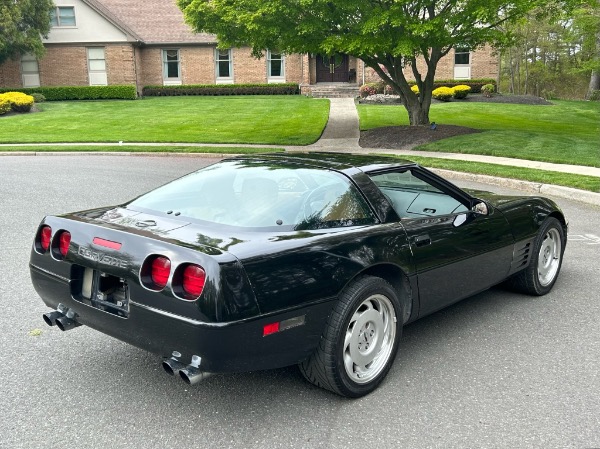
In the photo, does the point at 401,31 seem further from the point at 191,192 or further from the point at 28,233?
the point at 191,192

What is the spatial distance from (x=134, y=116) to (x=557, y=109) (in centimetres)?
2002

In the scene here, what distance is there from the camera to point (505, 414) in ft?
10.8

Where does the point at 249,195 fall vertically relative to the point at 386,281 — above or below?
above

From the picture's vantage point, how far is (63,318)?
3650 mm

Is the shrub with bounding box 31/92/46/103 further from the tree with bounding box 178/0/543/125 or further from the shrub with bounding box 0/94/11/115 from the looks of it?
the tree with bounding box 178/0/543/125

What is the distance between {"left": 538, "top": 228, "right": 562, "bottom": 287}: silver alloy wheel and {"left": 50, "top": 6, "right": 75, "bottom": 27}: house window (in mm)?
36204

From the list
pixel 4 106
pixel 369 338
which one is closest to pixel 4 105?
pixel 4 106

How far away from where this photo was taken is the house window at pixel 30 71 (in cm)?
3588

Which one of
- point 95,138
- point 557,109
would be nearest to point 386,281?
point 95,138

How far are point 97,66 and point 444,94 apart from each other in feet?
69.1

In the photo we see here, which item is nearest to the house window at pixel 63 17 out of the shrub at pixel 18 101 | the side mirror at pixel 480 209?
→ the shrub at pixel 18 101

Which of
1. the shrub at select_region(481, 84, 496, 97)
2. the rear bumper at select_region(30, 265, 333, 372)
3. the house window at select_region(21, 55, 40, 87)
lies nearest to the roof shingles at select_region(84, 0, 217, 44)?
the house window at select_region(21, 55, 40, 87)

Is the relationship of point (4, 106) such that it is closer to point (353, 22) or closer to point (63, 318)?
point (353, 22)

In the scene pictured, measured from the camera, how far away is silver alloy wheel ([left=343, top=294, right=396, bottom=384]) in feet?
11.4
